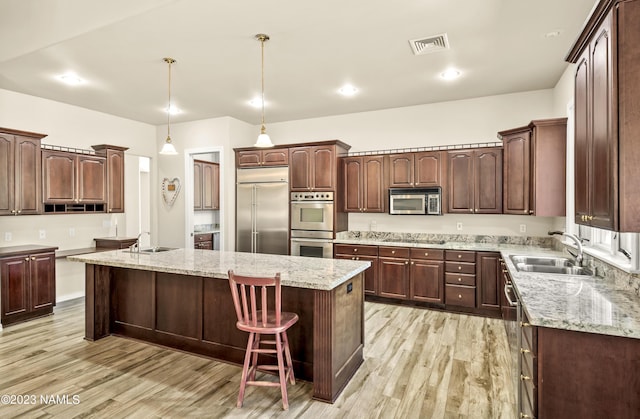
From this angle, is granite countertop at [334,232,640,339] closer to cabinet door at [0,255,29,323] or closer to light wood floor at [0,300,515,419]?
light wood floor at [0,300,515,419]

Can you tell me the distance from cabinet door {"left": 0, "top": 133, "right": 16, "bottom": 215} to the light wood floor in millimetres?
1443

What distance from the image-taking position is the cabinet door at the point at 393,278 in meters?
4.78

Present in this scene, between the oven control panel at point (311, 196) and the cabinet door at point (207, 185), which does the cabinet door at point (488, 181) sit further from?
the cabinet door at point (207, 185)

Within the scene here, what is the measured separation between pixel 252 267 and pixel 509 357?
8.06 ft

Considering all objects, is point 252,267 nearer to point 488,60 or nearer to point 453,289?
point 453,289

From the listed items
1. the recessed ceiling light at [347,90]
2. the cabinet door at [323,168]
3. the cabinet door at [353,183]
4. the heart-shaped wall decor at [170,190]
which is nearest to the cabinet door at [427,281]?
the cabinet door at [353,183]

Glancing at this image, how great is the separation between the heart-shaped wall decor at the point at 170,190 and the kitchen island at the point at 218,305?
8.89ft

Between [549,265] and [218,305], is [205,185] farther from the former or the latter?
[549,265]

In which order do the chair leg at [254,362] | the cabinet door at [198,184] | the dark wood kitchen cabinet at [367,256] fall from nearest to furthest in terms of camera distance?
the chair leg at [254,362], the dark wood kitchen cabinet at [367,256], the cabinet door at [198,184]

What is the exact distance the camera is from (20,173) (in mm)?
4234

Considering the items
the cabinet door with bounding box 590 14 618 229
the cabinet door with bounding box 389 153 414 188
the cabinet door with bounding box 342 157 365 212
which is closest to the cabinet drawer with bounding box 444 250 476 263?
the cabinet door with bounding box 389 153 414 188

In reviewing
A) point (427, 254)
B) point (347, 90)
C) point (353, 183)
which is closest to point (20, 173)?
point (347, 90)

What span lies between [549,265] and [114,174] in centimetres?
584

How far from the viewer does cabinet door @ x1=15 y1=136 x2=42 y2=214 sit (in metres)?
4.21
